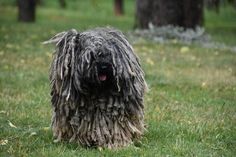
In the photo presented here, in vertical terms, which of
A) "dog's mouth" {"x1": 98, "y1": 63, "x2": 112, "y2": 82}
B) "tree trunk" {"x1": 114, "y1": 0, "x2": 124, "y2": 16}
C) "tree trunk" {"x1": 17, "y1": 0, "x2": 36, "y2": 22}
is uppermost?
"dog's mouth" {"x1": 98, "y1": 63, "x2": 112, "y2": 82}

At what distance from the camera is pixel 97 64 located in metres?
6.66

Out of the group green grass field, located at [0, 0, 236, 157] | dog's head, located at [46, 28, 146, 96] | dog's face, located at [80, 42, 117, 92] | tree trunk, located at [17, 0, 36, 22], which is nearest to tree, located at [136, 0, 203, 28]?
green grass field, located at [0, 0, 236, 157]

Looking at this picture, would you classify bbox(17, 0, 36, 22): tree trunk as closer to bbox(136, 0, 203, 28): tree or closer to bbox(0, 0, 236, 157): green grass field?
bbox(136, 0, 203, 28): tree

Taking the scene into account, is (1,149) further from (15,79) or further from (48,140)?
(15,79)

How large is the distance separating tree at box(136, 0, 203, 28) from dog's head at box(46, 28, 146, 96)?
11.2 meters

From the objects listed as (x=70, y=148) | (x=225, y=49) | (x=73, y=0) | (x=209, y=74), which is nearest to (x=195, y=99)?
(x=209, y=74)

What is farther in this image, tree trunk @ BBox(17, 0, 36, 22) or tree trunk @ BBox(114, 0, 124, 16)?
tree trunk @ BBox(114, 0, 124, 16)

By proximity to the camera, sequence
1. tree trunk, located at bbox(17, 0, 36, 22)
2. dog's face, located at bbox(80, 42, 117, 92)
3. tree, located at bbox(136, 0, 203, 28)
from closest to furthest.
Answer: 1. dog's face, located at bbox(80, 42, 117, 92)
2. tree, located at bbox(136, 0, 203, 28)
3. tree trunk, located at bbox(17, 0, 36, 22)

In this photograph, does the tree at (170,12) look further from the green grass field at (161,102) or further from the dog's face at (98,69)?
the dog's face at (98,69)

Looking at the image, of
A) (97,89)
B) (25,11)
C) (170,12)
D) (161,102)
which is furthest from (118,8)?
(97,89)

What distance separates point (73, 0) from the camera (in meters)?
46.8

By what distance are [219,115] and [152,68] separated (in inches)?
178

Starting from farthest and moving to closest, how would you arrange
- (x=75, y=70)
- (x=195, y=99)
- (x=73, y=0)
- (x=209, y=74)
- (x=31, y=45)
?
(x=73, y=0), (x=31, y=45), (x=209, y=74), (x=195, y=99), (x=75, y=70)

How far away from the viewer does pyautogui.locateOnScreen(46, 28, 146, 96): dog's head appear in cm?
669
